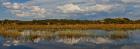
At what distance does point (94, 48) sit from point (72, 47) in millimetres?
1364

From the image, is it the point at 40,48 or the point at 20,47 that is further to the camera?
the point at 20,47

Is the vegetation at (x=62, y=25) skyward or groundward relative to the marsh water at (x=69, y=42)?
groundward

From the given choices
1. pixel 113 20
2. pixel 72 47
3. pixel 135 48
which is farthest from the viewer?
pixel 113 20

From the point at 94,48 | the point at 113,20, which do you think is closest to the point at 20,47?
the point at 94,48

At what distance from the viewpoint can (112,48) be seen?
15969mm

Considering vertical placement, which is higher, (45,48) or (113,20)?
(45,48)

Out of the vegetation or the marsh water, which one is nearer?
the marsh water

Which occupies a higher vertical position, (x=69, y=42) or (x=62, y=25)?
(x=69, y=42)

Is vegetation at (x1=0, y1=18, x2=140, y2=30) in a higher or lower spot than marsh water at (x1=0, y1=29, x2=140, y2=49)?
lower

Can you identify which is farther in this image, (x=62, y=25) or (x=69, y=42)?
(x=62, y=25)

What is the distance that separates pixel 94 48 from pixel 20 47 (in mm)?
4442

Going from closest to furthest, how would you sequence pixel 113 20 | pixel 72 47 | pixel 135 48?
1. pixel 135 48
2. pixel 72 47
3. pixel 113 20

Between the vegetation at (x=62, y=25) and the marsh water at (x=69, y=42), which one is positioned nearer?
the marsh water at (x=69, y=42)

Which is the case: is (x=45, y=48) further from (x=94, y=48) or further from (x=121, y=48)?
(x=121, y=48)
